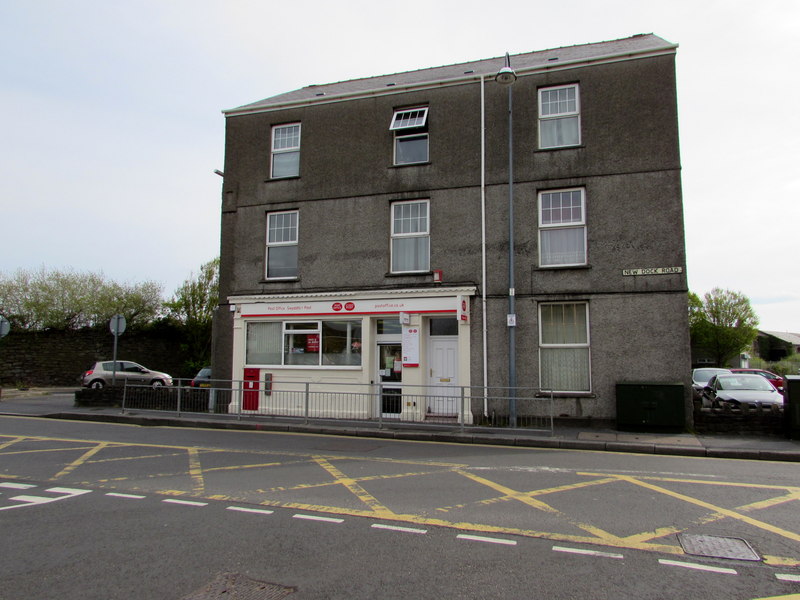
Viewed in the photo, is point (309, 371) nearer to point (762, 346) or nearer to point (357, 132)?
point (357, 132)

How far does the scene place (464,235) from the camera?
581 inches

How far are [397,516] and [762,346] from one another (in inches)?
3338

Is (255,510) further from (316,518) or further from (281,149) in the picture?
(281,149)

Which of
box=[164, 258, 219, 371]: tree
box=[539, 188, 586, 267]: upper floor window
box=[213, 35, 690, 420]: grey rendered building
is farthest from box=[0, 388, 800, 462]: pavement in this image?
box=[164, 258, 219, 371]: tree

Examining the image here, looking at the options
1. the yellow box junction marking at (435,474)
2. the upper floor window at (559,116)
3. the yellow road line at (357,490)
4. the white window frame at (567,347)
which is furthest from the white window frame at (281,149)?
the yellow road line at (357,490)

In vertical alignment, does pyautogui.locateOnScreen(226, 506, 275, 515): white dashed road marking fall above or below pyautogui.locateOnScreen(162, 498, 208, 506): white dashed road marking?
above

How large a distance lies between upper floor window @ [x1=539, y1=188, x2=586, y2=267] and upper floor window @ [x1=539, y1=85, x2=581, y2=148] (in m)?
1.45

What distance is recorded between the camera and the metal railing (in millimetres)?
13086

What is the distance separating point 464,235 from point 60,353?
2479cm

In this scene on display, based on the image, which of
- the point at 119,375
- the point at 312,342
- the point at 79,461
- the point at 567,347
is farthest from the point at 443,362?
the point at 119,375

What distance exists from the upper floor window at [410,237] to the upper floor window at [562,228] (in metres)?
3.20

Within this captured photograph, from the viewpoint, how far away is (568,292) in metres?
13.7

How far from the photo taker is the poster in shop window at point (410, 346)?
14389 millimetres

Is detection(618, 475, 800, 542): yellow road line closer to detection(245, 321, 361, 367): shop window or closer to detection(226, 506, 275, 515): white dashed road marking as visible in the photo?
detection(226, 506, 275, 515): white dashed road marking
